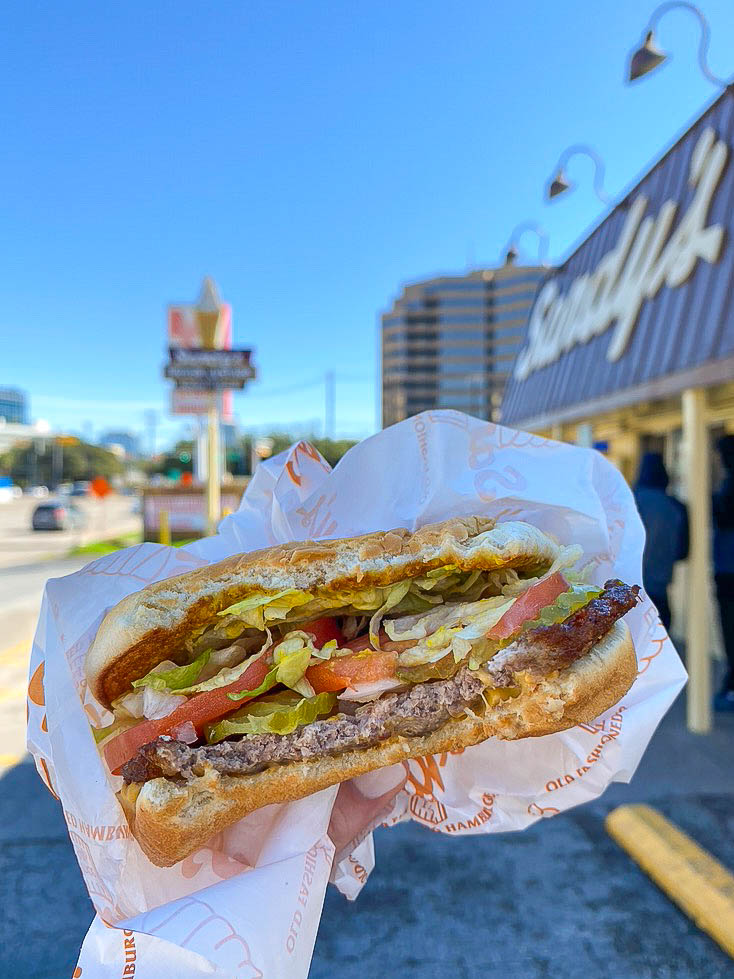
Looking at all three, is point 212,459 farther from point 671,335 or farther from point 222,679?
point 222,679

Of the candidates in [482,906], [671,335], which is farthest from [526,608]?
[671,335]

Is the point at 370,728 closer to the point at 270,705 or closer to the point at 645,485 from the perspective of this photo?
the point at 270,705

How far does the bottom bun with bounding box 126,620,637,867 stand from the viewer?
4.62ft

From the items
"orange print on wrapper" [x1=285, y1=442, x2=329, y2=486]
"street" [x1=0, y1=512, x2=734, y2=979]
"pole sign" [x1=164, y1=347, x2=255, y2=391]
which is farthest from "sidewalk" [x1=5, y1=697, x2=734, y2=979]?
"pole sign" [x1=164, y1=347, x2=255, y2=391]

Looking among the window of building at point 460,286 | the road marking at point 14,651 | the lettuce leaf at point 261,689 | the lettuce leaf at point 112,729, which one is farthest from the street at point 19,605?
the window of building at point 460,286

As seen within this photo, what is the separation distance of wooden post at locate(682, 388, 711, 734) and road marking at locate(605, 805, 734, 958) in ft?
4.40

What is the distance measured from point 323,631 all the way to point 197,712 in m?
0.37

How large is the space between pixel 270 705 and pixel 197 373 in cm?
1034

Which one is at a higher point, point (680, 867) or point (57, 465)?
point (57, 465)

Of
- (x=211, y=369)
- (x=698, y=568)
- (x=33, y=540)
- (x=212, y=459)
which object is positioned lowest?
(x=33, y=540)

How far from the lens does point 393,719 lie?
1.49 m

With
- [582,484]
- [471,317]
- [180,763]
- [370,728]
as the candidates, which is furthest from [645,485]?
[471,317]

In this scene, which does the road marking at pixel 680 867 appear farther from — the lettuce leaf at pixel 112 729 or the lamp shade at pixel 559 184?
the lamp shade at pixel 559 184

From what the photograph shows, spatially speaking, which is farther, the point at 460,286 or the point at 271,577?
the point at 460,286
